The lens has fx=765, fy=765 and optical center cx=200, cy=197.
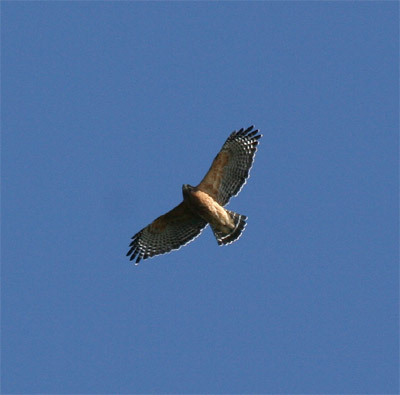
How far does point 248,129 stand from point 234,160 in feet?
2.52

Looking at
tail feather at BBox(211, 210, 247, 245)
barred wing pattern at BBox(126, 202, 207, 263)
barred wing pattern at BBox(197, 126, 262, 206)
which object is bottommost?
tail feather at BBox(211, 210, 247, 245)

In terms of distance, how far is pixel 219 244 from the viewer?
1600 centimetres

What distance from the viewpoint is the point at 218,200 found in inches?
628

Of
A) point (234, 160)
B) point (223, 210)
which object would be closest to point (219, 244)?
point (223, 210)

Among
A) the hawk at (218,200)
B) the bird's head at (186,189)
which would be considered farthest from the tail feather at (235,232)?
the bird's head at (186,189)

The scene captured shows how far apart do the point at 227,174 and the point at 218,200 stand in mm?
579

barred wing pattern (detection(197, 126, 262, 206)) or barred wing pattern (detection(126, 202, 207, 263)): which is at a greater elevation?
barred wing pattern (detection(197, 126, 262, 206))

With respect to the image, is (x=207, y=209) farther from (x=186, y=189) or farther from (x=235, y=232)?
(x=235, y=232)

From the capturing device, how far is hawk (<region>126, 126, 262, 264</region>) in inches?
619

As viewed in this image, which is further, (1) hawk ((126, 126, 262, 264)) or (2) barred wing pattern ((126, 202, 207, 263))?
(2) barred wing pattern ((126, 202, 207, 263))

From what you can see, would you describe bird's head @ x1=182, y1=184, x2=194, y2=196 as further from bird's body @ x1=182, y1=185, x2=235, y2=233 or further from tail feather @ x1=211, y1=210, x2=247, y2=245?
tail feather @ x1=211, y1=210, x2=247, y2=245

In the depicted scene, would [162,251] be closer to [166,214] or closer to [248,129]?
[166,214]

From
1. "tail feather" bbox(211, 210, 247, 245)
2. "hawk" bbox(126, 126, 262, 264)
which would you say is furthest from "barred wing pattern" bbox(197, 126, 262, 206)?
"tail feather" bbox(211, 210, 247, 245)

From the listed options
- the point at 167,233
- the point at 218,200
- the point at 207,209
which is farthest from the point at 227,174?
the point at 167,233
